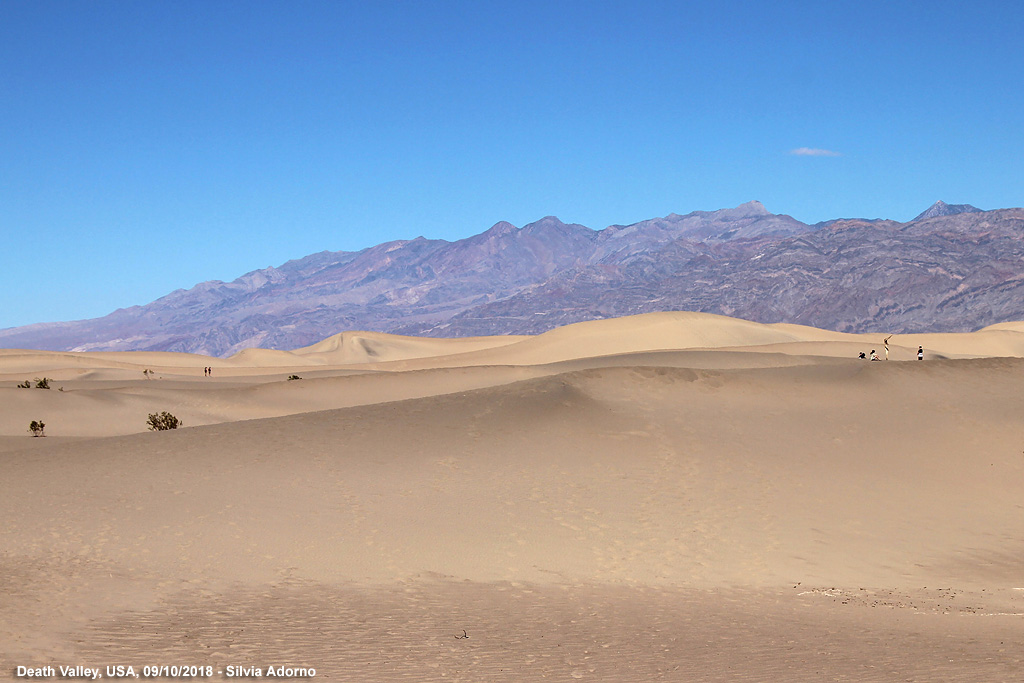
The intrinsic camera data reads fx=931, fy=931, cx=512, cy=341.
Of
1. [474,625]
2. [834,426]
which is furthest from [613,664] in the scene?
[834,426]

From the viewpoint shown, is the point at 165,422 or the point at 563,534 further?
the point at 165,422

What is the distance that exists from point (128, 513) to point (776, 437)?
41.4ft

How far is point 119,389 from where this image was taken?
34.8 metres

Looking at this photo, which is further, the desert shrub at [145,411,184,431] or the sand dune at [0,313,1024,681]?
the desert shrub at [145,411,184,431]

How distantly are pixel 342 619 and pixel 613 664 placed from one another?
2899 mm

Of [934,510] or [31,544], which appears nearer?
[31,544]

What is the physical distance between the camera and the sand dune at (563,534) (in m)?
8.02

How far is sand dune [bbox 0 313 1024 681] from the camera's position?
8.02 m

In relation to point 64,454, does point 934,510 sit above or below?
below

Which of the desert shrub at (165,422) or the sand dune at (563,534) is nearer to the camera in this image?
the sand dune at (563,534)

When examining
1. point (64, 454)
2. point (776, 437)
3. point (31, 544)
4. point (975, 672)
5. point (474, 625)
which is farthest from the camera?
point (776, 437)

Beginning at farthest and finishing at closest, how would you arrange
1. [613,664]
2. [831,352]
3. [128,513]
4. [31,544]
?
[831,352]
[128,513]
[31,544]
[613,664]

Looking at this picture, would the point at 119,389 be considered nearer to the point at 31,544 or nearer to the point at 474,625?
the point at 31,544

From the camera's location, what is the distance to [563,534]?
1337 cm
